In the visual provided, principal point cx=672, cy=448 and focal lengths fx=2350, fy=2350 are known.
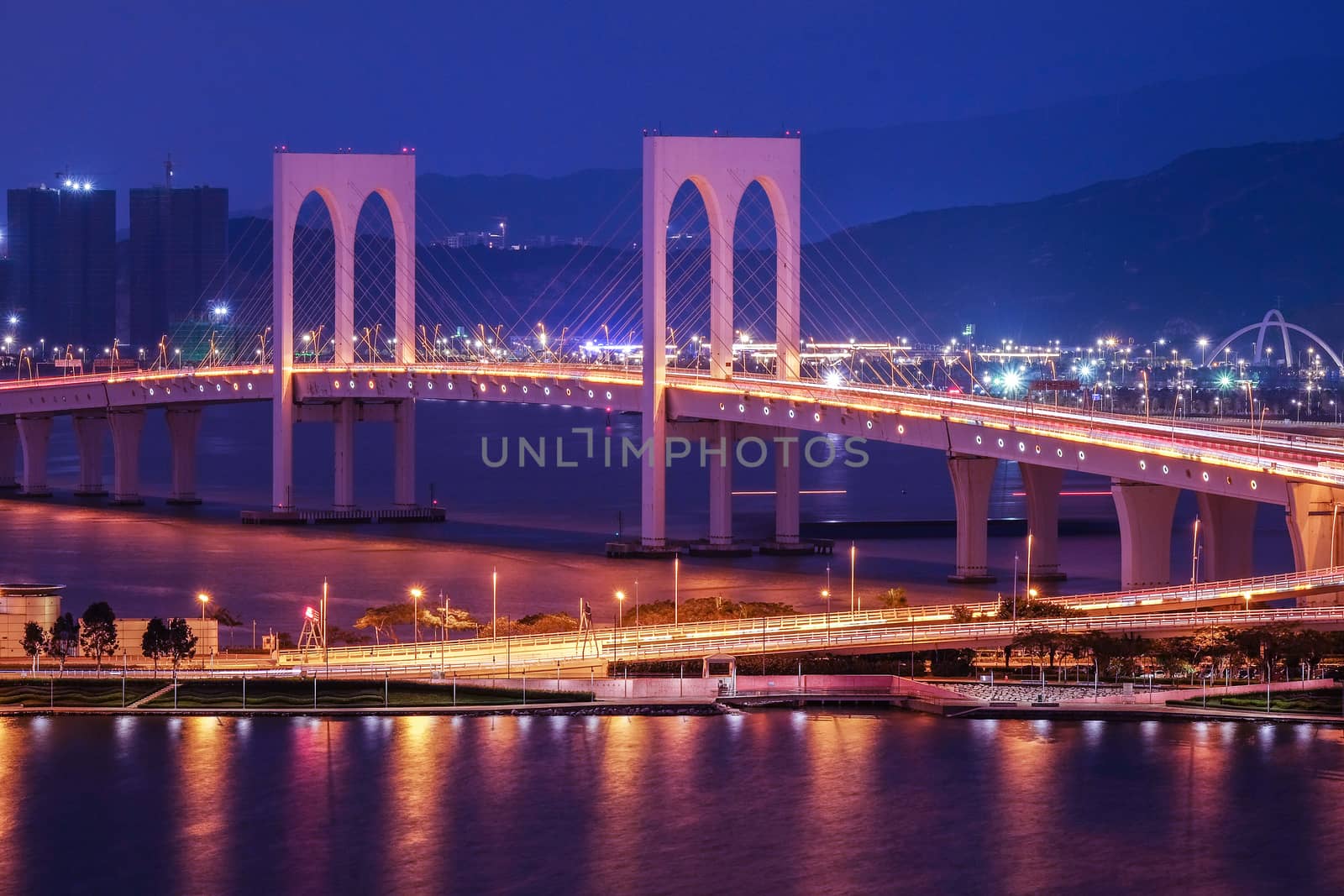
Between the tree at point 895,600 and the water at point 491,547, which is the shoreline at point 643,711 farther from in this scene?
the tree at point 895,600

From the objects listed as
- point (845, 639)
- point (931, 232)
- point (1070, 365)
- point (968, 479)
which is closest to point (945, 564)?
point (968, 479)

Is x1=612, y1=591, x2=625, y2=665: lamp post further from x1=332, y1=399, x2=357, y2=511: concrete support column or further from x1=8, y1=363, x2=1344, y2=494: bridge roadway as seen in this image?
x1=332, y1=399, x2=357, y2=511: concrete support column

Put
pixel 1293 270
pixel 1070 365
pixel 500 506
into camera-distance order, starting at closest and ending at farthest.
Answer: pixel 500 506, pixel 1070 365, pixel 1293 270

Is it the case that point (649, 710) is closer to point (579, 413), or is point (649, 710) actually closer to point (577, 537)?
point (577, 537)

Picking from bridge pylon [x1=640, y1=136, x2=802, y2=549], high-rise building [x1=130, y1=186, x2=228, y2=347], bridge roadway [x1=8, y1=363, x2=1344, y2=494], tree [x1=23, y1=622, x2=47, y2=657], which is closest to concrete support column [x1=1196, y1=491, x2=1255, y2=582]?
bridge roadway [x1=8, y1=363, x2=1344, y2=494]

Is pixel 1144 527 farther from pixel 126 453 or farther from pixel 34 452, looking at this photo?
pixel 34 452
